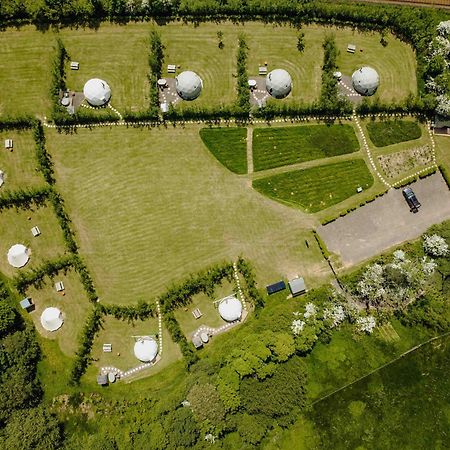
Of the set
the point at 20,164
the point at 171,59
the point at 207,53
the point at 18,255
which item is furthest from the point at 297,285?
the point at 20,164

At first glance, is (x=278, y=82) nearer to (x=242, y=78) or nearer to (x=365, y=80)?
(x=242, y=78)

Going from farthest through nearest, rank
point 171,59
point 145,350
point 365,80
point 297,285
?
1. point 171,59
2. point 365,80
3. point 297,285
4. point 145,350

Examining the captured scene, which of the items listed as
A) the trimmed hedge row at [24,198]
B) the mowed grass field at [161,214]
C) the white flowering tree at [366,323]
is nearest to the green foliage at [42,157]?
the mowed grass field at [161,214]

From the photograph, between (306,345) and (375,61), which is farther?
(375,61)

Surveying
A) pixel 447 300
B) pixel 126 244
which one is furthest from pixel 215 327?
pixel 447 300

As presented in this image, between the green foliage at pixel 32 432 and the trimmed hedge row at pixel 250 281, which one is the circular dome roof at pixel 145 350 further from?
the trimmed hedge row at pixel 250 281

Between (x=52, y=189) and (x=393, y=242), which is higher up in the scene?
(x=52, y=189)

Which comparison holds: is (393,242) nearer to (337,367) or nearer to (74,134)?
(337,367)
